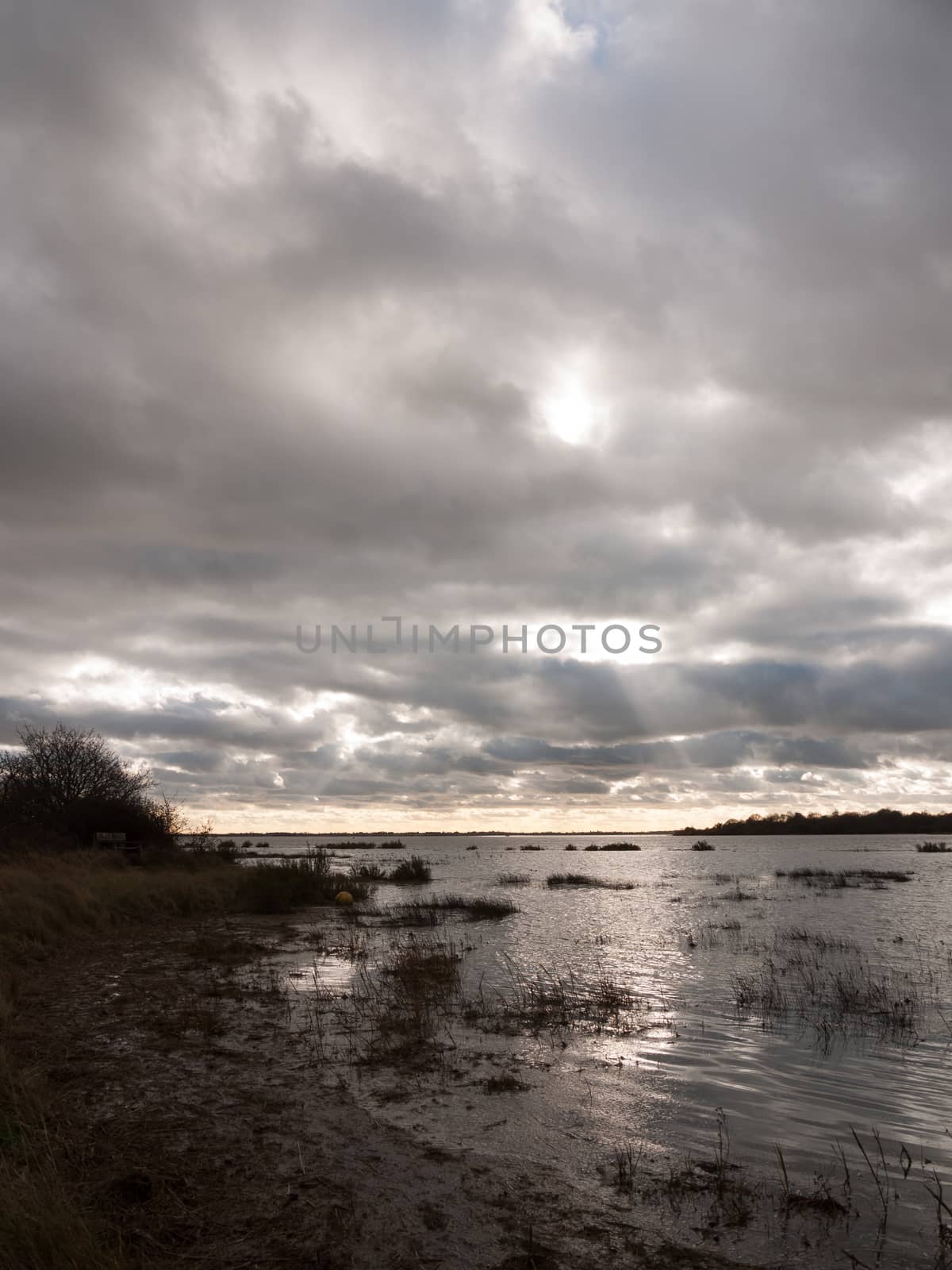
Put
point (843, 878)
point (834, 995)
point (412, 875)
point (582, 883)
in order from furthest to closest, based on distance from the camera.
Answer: point (412, 875)
point (582, 883)
point (843, 878)
point (834, 995)

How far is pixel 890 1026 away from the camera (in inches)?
529

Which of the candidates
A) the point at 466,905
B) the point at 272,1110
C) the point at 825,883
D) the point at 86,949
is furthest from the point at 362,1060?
the point at 825,883

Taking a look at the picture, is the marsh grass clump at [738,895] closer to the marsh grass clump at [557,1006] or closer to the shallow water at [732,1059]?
the shallow water at [732,1059]

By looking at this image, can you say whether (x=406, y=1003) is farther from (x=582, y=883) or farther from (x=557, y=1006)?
(x=582, y=883)

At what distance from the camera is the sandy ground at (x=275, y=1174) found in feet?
18.9

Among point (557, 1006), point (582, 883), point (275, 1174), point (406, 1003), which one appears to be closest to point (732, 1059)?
point (557, 1006)

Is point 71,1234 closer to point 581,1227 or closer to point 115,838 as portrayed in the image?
point 581,1227

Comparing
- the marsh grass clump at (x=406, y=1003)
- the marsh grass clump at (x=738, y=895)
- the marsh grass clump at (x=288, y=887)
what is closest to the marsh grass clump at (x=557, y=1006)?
the marsh grass clump at (x=406, y=1003)

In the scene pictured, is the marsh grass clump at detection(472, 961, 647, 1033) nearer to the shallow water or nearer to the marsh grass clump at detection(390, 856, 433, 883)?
the shallow water

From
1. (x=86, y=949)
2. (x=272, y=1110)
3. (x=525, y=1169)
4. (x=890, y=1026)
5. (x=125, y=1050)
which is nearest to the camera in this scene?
(x=525, y=1169)

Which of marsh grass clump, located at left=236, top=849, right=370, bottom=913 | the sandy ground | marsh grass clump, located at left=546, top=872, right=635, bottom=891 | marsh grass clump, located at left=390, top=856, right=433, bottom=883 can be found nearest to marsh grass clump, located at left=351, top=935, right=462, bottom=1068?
the sandy ground

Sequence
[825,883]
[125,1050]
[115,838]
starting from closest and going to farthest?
1. [125,1050]
2. [115,838]
3. [825,883]

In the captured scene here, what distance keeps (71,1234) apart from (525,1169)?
385 cm

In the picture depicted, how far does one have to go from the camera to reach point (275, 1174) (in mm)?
6953
